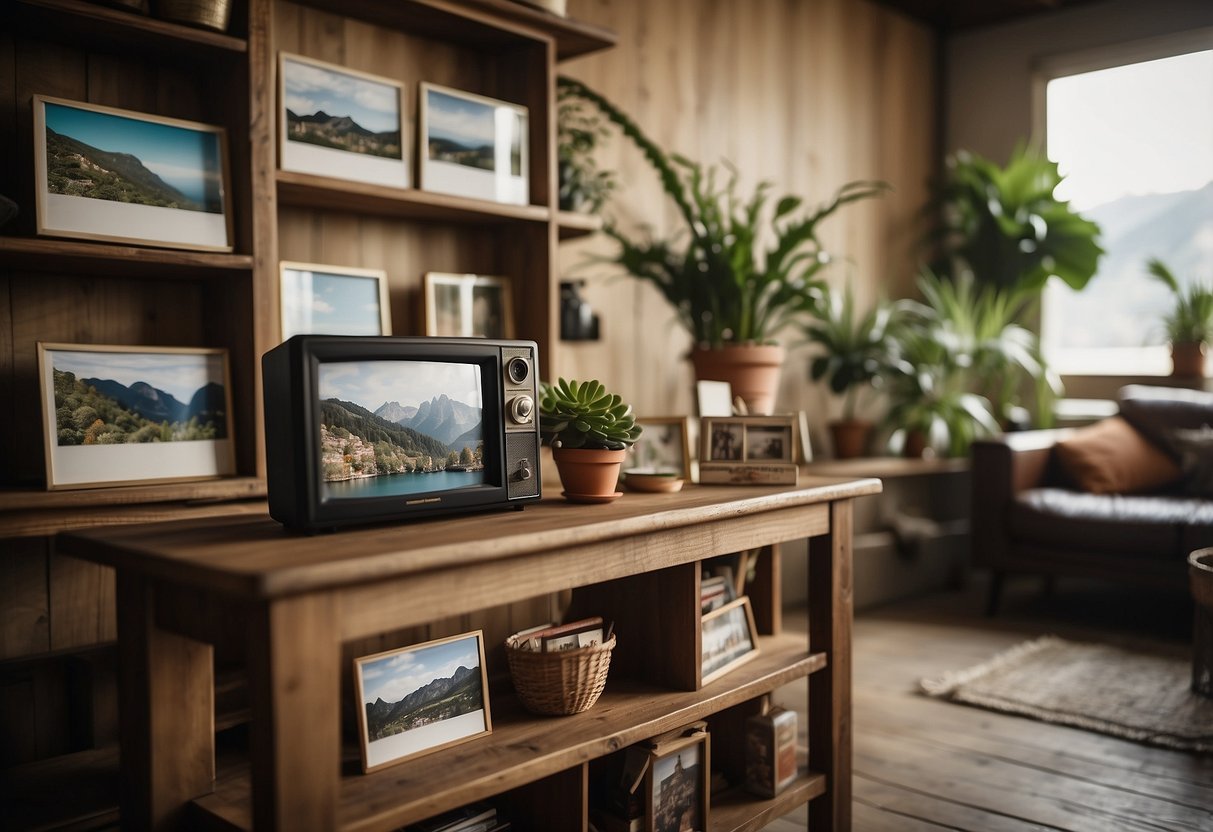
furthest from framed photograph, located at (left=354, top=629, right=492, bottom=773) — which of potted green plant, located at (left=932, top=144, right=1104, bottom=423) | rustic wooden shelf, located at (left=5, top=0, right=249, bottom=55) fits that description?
potted green plant, located at (left=932, top=144, right=1104, bottom=423)

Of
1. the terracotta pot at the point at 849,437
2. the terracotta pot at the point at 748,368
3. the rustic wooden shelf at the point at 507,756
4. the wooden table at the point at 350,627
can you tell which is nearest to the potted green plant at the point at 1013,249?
the terracotta pot at the point at 849,437

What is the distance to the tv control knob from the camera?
1519 millimetres

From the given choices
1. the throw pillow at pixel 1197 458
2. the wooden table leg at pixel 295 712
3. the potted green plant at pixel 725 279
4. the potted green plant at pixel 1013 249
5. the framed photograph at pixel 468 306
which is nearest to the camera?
the wooden table leg at pixel 295 712

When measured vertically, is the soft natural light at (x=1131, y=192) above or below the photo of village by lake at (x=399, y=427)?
above

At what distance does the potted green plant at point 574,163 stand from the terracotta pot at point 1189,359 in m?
2.78

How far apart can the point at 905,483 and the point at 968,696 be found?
4.85 feet

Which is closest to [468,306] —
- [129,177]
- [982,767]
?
[129,177]

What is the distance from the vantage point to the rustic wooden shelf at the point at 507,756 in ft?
4.13

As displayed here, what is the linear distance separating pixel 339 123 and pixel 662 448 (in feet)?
3.24

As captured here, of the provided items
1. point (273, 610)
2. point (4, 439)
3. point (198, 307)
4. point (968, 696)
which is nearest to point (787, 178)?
point (968, 696)

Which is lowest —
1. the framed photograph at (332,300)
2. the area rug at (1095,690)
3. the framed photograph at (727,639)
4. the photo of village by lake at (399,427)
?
the area rug at (1095,690)

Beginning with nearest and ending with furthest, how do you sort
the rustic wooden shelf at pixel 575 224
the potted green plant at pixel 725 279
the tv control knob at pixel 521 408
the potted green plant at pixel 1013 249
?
1. the tv control knob at pixel 521 408
2. the rustic wooden shelf at pixel 575 224
3. the potted green plant at pixel 725 279
4. the potted green plant at pixel 1013 249

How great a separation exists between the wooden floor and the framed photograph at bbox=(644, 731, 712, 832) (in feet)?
1.27

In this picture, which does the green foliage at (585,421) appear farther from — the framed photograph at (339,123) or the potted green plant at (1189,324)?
the potted green plant at (1189,324)
